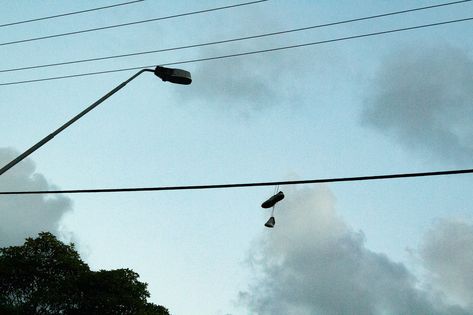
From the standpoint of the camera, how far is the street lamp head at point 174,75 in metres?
12.2

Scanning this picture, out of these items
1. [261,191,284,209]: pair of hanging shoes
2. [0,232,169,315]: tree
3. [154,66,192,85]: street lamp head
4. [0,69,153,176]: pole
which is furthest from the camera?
[0,232,169,315]: tree

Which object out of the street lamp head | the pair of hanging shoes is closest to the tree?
the pair of hanging shoes

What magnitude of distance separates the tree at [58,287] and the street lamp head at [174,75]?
34922mm

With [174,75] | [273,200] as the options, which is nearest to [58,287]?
[273,200]

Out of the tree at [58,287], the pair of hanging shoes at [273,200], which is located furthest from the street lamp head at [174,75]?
the tree at [58,287]

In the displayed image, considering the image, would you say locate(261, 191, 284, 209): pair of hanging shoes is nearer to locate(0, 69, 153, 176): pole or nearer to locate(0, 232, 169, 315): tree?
locate(0, 69, 153, 176): pole

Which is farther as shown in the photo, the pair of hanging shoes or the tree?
the tree

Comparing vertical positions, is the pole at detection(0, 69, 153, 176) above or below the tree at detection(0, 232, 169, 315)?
below

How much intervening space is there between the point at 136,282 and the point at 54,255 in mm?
7744

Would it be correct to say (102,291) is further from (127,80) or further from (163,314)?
(127,80)

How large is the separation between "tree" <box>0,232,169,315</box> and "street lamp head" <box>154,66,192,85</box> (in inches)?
1375

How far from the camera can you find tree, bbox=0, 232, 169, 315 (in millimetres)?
43312

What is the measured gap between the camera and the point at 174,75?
12.2 meters

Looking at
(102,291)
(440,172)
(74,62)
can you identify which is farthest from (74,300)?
(440,172)
